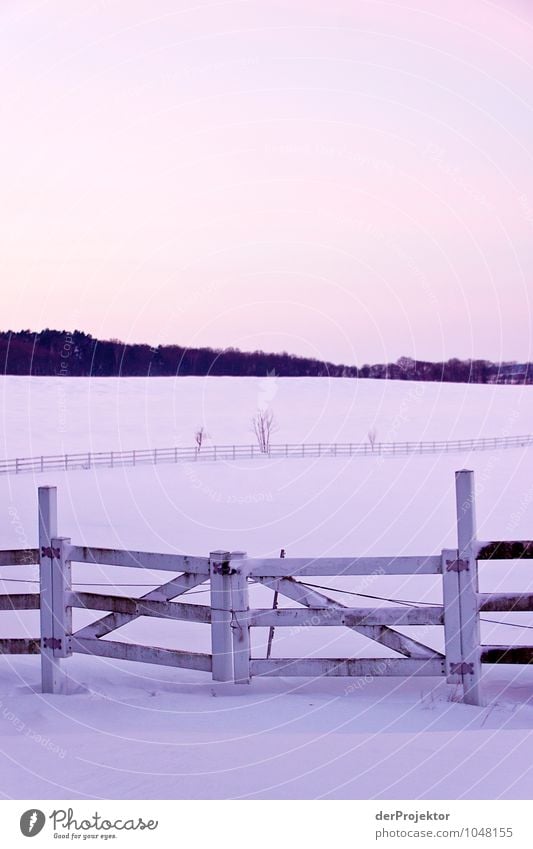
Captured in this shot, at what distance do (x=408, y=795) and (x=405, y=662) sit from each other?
1.92m

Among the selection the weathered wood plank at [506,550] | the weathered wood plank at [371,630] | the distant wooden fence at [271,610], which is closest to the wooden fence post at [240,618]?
the distant wooden fence at [271,610]

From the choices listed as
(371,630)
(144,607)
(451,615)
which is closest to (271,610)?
(371,630)

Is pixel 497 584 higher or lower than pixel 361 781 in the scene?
lower

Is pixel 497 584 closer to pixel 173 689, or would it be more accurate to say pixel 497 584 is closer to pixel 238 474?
pixel 173 689

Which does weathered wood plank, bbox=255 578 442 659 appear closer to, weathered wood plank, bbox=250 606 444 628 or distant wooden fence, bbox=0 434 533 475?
weathered wood plank, bbox=250 606 444 628

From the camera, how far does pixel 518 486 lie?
113 ft

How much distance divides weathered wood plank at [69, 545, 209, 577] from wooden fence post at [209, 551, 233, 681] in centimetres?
10

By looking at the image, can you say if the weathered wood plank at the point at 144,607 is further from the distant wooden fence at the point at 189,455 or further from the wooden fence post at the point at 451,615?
the distant wooden fence at the point at 189,455

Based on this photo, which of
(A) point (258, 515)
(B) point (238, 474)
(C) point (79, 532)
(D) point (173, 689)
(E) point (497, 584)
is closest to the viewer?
Result: (D) point (173, 689)

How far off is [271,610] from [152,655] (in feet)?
2.98

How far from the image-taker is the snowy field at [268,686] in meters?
4.77

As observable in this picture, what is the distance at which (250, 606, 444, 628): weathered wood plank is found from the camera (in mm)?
6426

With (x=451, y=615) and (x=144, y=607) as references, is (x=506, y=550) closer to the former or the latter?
(x=451, y=615)

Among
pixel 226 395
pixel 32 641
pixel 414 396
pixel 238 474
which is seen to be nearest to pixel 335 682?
pixel 32 641
